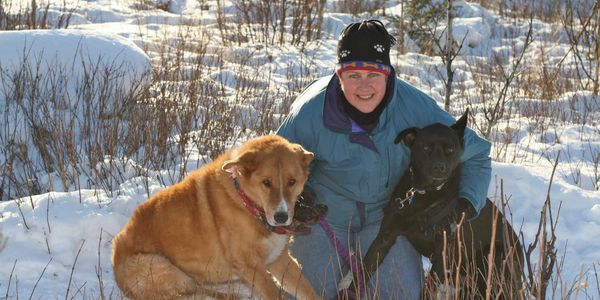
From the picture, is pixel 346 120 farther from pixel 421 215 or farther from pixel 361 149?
pixel 421 215

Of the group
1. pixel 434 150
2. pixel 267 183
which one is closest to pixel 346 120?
pixel 434 150

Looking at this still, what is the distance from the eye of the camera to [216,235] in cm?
396

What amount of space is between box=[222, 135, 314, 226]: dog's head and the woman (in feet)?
1.52

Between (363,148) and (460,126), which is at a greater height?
(460,126)

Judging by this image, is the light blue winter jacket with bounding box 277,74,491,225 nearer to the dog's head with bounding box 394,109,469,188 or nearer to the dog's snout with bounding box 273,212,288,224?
the dog's head with bounding box 394,109,469,188

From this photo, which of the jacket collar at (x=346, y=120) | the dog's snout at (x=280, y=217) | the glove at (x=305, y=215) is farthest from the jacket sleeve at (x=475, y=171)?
the dog's snout at (x=280, y=217)

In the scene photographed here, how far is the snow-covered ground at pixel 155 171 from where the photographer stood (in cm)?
428

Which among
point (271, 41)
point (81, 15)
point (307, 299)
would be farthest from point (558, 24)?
point (307, 299)

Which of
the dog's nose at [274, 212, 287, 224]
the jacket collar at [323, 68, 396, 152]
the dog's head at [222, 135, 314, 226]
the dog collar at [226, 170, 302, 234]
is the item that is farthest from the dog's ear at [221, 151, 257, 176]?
the jacket collar at [323, 68, 396, 152]

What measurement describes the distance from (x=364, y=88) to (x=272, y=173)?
81cm

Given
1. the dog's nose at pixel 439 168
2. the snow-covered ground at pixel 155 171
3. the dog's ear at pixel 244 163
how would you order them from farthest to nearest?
the snow-covered ground at pixel 155 171
the dog's nose at pixel 439 168
the dog's ear at pixel 244 163

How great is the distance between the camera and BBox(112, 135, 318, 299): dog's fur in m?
3.81

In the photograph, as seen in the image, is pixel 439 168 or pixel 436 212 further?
pixel 436 212

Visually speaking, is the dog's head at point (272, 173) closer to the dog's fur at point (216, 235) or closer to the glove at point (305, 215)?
the dog's fur at point (216, 235)
